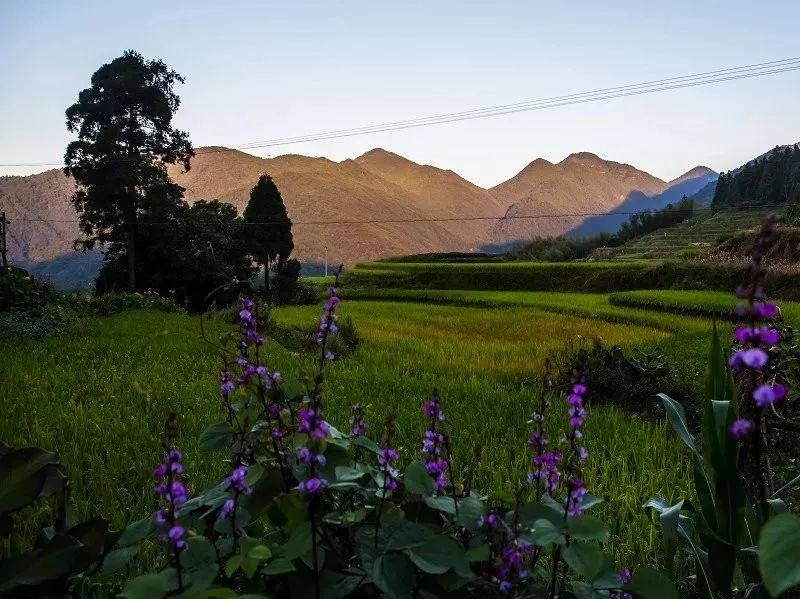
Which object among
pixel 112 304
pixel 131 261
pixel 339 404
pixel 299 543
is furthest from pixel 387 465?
pixel 131 261

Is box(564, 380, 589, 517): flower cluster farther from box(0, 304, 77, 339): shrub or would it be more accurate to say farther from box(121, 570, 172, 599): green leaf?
box(0, 304, 77, 339): shrub

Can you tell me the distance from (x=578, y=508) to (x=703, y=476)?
918 millimetres

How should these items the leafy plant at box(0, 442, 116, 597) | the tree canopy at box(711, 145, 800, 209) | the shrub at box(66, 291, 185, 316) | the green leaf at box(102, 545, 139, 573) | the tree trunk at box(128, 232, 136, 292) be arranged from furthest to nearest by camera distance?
the tree canopy at box(711, 145, 800, 209) < the tree trunk at box(128, 232, 136, 292) < the shrub at box(66, 291, 185, 316) < the leafy plant at box(0, 442, 116, 597) < the green leaf at box(102, 545, 139, 573)

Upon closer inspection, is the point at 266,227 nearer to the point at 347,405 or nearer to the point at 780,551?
the point at 347,405

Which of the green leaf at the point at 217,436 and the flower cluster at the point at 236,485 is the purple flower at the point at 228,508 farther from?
the green leaf at the point at 217,436

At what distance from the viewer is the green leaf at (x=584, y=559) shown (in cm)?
120

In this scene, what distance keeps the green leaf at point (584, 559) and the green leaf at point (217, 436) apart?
835 mm

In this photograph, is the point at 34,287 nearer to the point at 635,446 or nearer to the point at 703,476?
the point at 635,446

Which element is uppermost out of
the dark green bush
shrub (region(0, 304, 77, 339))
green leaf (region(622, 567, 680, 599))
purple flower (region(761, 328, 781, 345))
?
purple flower (region(761, 328, 781, 345))

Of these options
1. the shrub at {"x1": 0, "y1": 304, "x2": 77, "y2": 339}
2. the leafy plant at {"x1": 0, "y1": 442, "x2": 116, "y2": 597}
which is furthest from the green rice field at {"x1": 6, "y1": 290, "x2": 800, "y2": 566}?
the leafy plant at {"x1": 0, "y1": 442, "x2": 116, "y2": 597}

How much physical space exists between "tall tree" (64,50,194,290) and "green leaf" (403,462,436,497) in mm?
33054

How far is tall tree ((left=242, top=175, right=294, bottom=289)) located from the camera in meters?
37.1

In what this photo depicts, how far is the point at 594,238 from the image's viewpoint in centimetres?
6856

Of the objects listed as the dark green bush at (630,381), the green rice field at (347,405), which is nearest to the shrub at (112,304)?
the green rice field at (347,405)
